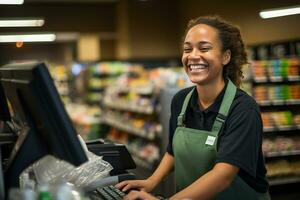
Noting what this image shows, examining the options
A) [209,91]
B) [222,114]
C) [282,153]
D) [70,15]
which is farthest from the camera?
[70,15]

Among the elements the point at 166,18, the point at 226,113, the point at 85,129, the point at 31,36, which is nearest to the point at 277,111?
the point at 85,129

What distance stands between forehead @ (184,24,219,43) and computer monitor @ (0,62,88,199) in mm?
883

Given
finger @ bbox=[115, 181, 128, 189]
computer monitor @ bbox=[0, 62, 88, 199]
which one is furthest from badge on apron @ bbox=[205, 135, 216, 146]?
computer monitor @ bbox=[0, 62, 88, 199]

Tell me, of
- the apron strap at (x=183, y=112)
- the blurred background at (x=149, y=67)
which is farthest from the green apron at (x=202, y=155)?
the blurred background at (x=149, y=67)

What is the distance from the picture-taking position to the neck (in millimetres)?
2164

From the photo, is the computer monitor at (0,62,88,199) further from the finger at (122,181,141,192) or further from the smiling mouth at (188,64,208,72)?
the smiling mouth at (188,64,208,72)

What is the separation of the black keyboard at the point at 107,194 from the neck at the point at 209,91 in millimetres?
658

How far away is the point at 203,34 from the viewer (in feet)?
6.86

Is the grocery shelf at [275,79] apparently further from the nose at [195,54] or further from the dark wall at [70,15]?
the dark wall at [70,15]

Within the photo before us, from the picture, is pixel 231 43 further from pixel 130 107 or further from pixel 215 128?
pixel 130 107

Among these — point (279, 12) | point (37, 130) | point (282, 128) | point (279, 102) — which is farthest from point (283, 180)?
point (37, 130)

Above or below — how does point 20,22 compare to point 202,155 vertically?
above

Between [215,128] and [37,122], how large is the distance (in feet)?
2.87

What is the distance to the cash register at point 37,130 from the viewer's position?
1.30 meters
